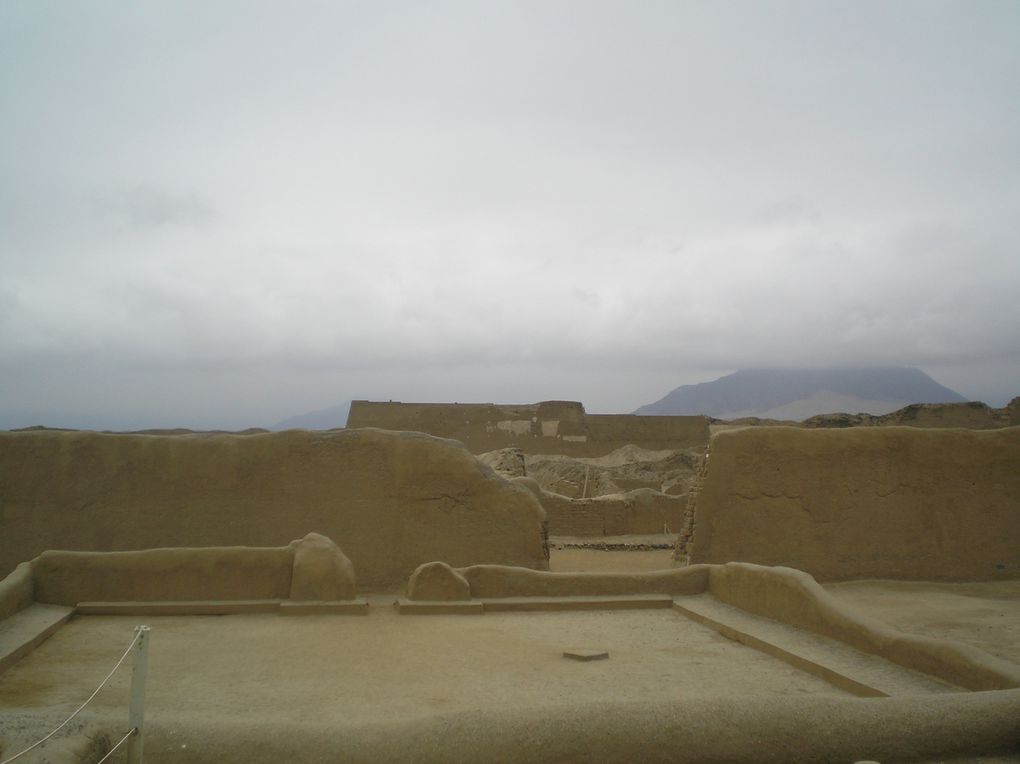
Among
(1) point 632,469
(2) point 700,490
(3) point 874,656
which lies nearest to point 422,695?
(3) point 874,656

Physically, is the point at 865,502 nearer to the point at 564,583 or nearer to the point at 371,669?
the point at 564,583

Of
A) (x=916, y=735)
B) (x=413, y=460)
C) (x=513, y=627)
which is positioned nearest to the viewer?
(x=916, y=735)

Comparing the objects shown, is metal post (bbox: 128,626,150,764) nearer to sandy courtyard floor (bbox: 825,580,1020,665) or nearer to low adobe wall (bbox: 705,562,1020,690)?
low adobe wall (bbox: 705,562,1020,690)

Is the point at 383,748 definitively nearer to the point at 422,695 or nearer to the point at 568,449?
the point at 422,695

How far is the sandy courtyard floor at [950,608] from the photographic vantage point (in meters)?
7.04

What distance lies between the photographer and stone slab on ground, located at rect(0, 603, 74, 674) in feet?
18.8

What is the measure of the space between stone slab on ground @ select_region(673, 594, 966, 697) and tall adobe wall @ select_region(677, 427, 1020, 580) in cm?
275

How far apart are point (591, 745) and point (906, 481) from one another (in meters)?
8.67

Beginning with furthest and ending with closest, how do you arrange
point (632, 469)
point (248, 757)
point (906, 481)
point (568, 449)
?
point (568, 449), point (632, 469), point (906, 481), point (248, 757)

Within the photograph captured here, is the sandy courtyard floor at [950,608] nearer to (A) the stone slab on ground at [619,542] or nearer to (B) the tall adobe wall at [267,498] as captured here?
(B) the tall adobe wall at [267,498]

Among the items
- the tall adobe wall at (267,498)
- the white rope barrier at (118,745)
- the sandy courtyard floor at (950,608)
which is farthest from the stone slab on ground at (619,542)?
the white rope barrier at (118,745)

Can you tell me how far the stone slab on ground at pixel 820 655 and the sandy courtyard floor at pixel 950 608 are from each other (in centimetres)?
139

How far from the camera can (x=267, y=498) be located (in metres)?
9.28

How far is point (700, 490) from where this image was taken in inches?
420
